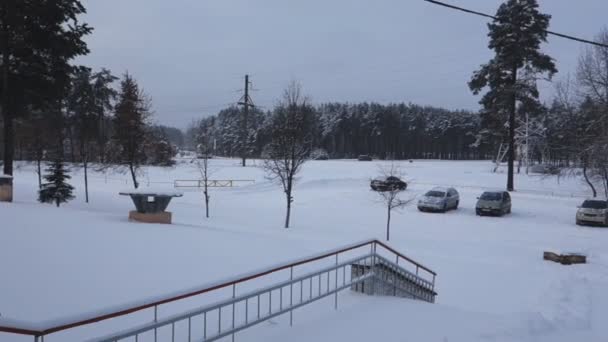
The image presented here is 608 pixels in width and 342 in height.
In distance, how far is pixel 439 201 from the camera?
94.5 ft

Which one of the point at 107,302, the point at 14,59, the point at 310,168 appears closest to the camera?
the point at 107,302

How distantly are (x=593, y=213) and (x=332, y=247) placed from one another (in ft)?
57.5

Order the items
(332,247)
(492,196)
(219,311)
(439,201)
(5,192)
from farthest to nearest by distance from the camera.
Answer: (439,201)
(492,196)
(5,192)
(332,247)
(219,311)

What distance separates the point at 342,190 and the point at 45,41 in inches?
1031

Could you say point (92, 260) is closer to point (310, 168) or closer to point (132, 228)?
point (132, 228)

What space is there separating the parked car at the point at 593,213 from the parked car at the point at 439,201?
24.5 feet

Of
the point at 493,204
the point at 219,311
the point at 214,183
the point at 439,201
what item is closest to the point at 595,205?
the point at 493,204

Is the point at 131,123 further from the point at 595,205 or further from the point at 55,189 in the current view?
the point at 595,205

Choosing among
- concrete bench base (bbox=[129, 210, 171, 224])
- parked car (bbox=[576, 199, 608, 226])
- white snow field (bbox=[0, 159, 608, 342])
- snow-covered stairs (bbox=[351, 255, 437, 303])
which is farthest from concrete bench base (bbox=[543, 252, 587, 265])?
concrete bench base (bbox=[129, 210, 171, 224])

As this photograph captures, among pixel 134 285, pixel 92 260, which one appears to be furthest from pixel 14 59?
pixel 134 285

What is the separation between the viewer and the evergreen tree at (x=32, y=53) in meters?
20.3

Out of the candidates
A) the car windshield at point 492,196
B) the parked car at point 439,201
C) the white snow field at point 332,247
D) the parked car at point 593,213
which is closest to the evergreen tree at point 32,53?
the white snow field at point 332,247

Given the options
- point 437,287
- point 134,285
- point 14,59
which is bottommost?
point 437,287

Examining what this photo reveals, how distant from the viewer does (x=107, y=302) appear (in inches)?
279
